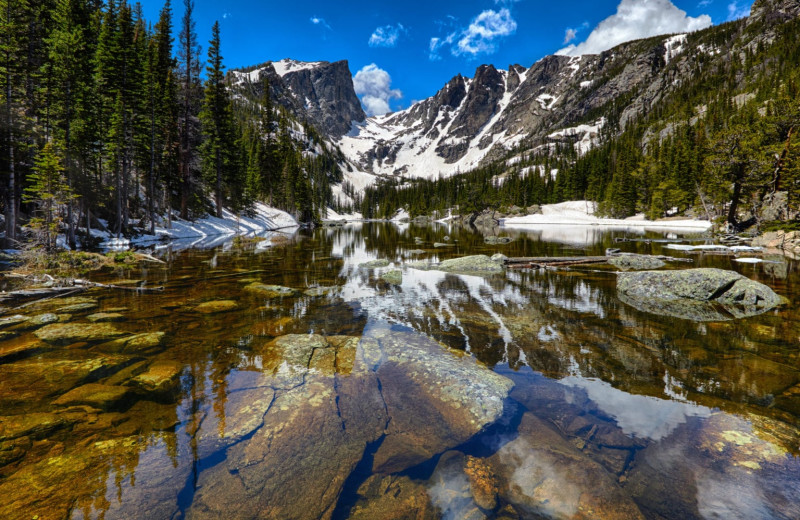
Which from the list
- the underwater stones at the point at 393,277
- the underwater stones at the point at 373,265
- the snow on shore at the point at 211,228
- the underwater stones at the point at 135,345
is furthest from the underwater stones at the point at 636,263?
the snow on shore at the point at 211,228

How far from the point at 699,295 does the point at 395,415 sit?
1199cm

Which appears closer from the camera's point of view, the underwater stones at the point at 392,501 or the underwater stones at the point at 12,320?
the underwater stones at the point at 392,501

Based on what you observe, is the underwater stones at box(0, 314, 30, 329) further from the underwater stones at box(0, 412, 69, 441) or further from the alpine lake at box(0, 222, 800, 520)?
the underwater stones at box(0, 412, 69, 441)

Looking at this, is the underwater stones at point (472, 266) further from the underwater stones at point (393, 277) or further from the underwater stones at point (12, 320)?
the underwater stones at point (12, 320)

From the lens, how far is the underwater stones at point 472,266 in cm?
1658

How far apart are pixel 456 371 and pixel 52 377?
22.9 feet

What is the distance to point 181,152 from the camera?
3722cm

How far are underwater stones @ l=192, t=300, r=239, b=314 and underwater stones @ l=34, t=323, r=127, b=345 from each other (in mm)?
2079

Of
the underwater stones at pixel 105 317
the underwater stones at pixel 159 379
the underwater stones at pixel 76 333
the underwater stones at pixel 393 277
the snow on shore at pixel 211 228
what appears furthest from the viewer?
the snow on shore at pixel 211 228

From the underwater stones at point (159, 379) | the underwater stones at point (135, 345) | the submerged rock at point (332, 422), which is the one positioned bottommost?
the submerged rock at point (332, 422)

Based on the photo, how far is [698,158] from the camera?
61.8m

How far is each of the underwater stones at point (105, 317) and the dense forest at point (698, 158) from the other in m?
42.9

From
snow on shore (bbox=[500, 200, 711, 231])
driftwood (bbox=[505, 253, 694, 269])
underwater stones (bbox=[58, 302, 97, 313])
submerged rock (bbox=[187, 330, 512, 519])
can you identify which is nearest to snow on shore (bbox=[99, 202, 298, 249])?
underwater stones (bbox=[58, 302, 97, 313])

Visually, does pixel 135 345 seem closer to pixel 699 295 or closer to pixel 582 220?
pixel 699 295
